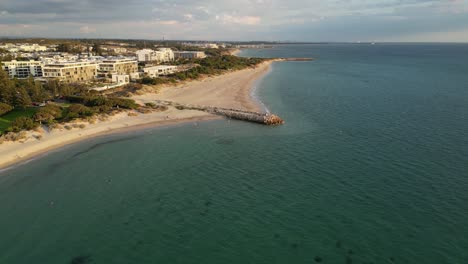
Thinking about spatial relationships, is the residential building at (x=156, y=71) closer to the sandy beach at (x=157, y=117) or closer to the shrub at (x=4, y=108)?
the sandy beach at (x=157, y=117)

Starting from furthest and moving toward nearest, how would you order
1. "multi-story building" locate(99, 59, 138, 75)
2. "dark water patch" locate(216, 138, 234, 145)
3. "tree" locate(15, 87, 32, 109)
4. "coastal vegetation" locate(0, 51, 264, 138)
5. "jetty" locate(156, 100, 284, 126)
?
"multi-story building" locate(99, 59, 138, 75) → "tree" locate(15, 87, 32, 109) → "jetty" locate(156, 100, 284, 126) → "coastal vegetation" locate(0, 51, 264, 138) → "dark water patch" locate(216, 138, 234, 145)

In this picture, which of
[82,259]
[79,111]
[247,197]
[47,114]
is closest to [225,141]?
[247,197]

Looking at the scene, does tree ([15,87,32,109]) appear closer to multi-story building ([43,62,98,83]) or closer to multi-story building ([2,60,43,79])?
multi-story building ([43,62,98,83])

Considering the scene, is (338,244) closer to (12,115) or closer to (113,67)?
(12,115)

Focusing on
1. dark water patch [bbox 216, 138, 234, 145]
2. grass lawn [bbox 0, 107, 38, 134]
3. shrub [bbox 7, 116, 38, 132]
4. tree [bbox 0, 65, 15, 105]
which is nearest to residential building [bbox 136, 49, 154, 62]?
tree [bbox 0, 65, 15, 105]

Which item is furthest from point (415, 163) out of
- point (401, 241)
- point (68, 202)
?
point (68, 202)
